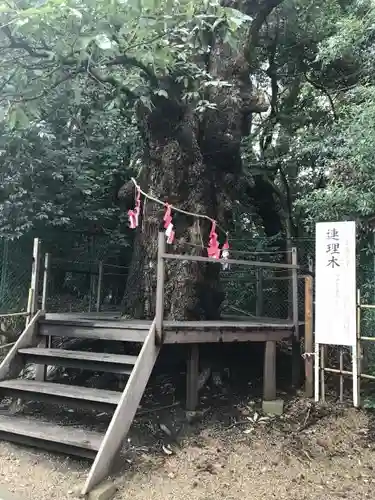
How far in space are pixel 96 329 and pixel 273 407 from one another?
2.33m

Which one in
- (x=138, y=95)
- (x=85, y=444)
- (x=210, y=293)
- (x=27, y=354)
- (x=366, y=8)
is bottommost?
(x=85, y=444)

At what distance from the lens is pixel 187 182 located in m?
6.77

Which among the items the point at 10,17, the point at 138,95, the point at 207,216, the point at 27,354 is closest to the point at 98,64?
the point at 138,95

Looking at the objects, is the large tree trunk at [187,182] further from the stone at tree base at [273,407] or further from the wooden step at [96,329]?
the stone at tree base at [273,407]

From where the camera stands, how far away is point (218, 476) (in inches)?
172

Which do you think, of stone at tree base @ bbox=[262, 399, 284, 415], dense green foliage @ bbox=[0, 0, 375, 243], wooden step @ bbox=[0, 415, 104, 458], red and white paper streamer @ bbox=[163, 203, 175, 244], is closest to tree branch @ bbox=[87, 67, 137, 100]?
dense green foliage @ bbox=[0, 0, 375, 243]

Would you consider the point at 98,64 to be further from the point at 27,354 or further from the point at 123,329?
the point at 27,354

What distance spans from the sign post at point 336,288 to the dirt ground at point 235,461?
2.21ft

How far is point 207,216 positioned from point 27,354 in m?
2.95

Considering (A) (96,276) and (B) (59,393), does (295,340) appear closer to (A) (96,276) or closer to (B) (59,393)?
(B) (59,393)

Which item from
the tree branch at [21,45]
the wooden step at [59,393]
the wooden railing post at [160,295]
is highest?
the tree branch at [21,45]

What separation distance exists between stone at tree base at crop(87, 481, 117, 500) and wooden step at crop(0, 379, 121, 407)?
0.67 metres

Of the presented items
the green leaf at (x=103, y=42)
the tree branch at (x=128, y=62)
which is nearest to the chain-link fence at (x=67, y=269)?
the tree branch at (x=128, y=62)

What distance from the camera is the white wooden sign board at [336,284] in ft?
19.3
